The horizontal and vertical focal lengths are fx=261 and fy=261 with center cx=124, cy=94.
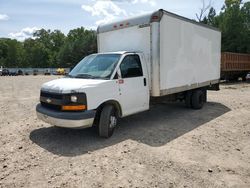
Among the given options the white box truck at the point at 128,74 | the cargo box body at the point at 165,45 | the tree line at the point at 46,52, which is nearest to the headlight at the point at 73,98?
the white box truck at the point at 128,74

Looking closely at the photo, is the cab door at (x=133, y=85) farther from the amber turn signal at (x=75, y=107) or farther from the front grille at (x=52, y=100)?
the front grille at (x=52, y=100)

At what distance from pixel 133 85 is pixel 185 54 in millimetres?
2775

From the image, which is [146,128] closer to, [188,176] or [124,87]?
[124,87]

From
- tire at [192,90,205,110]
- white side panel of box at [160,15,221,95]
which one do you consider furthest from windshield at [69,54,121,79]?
tire at [192,90,205,110]

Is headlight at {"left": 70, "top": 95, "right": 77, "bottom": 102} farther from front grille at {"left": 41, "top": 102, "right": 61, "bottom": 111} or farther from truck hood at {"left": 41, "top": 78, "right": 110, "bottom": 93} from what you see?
front grille at {"left": 41, "top": 102, "right": 61, "bottom": 111}

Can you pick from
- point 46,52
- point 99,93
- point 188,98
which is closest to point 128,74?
point 99,93

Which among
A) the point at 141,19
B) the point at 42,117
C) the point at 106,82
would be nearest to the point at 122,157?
the point at 106,82

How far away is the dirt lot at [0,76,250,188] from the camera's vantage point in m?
4.45

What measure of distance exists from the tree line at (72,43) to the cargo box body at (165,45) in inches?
1186

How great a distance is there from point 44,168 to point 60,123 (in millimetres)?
1260

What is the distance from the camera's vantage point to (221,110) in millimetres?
10234

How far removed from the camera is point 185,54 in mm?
8891

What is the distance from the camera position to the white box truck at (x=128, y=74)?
5980 millimetres

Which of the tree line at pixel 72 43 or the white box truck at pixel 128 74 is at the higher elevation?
the tree line at pixel 72 43
